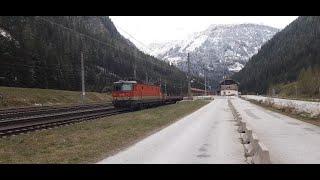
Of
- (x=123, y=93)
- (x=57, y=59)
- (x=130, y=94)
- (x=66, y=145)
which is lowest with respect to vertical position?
(x=66, y=145)

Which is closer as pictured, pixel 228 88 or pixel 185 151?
pixel 185 151

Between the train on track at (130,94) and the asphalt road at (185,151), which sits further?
the train on track at (130,94)

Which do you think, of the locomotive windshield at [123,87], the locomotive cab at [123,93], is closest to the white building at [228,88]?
the locomotive windshield at [123,87]

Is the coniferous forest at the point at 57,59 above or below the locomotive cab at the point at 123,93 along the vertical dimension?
above

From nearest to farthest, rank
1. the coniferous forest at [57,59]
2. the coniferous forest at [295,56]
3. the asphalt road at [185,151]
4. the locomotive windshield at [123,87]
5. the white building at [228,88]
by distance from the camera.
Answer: the asphalt road at [185,151] < the locomotive windshield at [123,87] < the coniferous forest at [57,59] < the coniferous forest at [295,56] < the white building at [228,88]

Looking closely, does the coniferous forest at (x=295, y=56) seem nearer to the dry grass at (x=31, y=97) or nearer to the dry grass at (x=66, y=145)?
the dry grass at (x=31, y=97)

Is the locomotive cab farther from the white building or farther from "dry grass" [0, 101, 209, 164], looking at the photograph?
the white building

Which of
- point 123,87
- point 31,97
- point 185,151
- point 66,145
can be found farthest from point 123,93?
point 185,151

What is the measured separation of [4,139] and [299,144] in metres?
12.4

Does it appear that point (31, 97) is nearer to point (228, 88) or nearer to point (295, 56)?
point (295, 56)

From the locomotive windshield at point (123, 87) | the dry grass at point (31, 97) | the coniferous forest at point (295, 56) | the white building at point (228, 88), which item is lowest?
the dry grass at point (31, 97)

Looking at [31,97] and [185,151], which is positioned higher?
[31,97]
